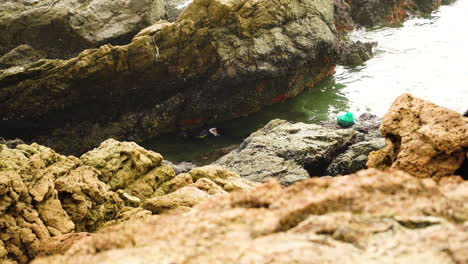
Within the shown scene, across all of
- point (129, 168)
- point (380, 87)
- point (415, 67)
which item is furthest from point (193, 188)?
point (415, 67)

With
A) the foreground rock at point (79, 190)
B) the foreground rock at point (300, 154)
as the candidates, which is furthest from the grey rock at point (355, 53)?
the foreground rock at point (79, 190)

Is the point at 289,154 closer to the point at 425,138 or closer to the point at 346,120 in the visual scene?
the point at 346,120

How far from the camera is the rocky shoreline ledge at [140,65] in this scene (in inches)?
568

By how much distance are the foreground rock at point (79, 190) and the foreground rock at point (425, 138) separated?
332 cm

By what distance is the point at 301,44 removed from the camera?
16969mm

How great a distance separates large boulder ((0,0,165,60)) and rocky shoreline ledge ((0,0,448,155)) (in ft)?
0.15

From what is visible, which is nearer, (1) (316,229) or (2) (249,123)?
(1) (316,229)

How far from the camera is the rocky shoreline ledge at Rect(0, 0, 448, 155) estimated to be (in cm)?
1444

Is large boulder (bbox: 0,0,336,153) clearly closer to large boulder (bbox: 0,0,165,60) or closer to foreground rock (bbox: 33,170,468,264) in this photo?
large boulder (bbox: 0,0,165,60)

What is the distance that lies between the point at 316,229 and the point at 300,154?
808 cm

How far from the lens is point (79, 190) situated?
6.85 meters

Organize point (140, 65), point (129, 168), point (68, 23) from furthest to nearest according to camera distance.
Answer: point (68, 23) < point (140, 65) < point (129, 168)

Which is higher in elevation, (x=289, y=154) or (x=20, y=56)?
(x=20, y=56)

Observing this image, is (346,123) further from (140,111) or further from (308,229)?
(308,229)
